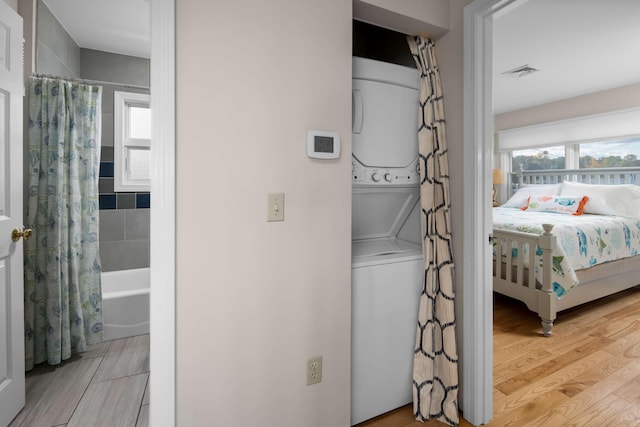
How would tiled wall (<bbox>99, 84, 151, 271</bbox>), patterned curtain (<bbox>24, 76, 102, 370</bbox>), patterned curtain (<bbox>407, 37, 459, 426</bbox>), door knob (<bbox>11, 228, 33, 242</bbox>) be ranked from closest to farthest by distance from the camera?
1. door knob (<bbox>11, 228, 33, 242</bbox>)
2. patterned curtain (<bbox>407, 37, 459, 426</bbox>)
3. patterned curtain (<bbox>24, 76, 102, 370</bbox>)
4. tiled wall (<bbox>99, 84, 151, 271</bbox>)

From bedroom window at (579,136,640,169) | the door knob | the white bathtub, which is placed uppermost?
bedroom window at (579,136,640,169)

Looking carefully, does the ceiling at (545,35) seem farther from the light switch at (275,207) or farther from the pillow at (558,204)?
the light switch at (275,207)

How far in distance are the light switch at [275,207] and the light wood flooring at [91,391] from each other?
4.30 ft

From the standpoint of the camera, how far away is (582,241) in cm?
290

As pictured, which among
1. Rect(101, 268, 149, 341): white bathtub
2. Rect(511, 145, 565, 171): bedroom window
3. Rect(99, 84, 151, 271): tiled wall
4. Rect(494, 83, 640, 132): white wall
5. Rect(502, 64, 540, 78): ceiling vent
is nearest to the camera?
Rect(101, 268, 149, 341): white bathtub

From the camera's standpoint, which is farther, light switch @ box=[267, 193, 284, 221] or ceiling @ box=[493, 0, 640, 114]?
ceiling @ box=[493, 0, 640, 114]

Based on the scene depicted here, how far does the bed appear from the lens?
8.71ft

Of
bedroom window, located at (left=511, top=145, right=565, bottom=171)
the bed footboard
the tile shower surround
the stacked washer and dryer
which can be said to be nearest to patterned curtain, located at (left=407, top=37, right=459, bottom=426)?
the stacked washer and dryer

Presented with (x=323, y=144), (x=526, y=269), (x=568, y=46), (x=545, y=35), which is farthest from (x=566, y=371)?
(x=568, y=46)

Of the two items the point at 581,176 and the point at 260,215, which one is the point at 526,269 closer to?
the point at 260,215

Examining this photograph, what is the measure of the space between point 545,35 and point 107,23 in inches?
145

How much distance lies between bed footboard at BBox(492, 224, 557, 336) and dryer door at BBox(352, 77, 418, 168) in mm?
1580

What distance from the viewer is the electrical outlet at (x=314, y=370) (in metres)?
Result: 1.45

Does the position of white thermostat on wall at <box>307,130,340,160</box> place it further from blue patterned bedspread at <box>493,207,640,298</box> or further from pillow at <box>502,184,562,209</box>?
pillow at <box>502,184,562,209</box>
